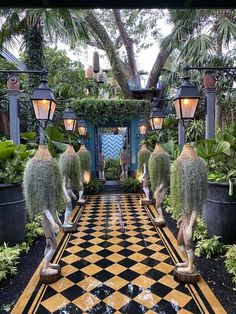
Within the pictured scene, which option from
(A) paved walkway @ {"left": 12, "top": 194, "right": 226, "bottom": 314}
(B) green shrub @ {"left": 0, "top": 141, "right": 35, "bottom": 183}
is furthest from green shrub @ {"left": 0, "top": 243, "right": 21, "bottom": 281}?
(B) green shrub @ {"left": 0, "top": 141, "right": 35, "bottom": 183}

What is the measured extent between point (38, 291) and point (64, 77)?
11.4 m

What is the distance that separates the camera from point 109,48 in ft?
33.5

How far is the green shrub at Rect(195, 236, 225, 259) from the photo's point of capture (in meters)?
3.78

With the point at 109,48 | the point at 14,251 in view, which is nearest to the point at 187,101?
the point at 14,251

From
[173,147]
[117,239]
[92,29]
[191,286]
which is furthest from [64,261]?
[92,29]

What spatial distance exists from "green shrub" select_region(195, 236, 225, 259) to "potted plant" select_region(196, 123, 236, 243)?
136mm

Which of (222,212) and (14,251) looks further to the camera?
(222,212)

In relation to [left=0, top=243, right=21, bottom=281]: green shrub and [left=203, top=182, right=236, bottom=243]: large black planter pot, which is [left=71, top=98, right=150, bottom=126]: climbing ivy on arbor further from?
[left=0, top=243, right=21, bottom=281]: green shrub

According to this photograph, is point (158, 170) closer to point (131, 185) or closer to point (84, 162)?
point (84, 162)

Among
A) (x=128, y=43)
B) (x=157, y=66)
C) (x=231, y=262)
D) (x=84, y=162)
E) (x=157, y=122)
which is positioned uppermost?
(x=128, y=43)

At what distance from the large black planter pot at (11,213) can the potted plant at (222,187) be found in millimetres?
2924

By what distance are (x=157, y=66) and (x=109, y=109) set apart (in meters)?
3.01

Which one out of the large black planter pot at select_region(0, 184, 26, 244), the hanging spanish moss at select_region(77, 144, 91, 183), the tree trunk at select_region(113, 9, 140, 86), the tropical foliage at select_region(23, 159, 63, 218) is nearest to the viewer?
the tropical foliage at select_region(23, 159, 63, 218)
